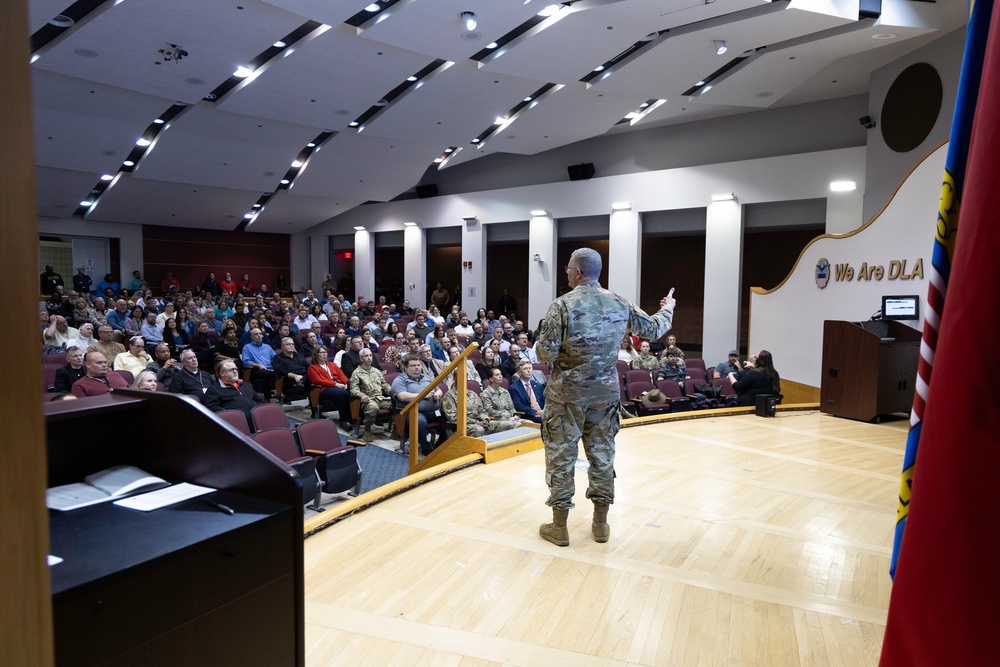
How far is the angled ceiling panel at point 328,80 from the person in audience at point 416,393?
185 inches

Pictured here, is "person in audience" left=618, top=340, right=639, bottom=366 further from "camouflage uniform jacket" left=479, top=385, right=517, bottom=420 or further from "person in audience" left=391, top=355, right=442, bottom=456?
"camouflage uniform jacket" left=479, top=385, right=517, bottom=420

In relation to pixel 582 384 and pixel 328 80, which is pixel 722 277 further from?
pixel 582 384

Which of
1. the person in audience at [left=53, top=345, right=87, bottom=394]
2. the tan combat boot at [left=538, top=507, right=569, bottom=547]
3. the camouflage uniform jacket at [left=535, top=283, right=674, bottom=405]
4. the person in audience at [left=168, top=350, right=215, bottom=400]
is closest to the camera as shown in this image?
the camouflage uniform jacket at [left=535, top=283, right=674, bottom=405]

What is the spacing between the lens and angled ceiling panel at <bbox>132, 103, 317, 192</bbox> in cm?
1209

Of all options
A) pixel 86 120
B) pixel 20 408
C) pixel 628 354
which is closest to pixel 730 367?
pixel 628 354

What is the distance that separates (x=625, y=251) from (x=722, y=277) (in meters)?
2.22

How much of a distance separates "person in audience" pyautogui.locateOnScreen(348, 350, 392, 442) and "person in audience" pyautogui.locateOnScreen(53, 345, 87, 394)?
267 centimetres

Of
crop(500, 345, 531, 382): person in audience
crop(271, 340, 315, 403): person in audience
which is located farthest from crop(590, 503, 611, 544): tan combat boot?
crop(271, 340, 315, 403): person in audience

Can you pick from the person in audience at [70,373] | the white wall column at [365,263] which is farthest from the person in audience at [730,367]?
the white wall column at [365,263]

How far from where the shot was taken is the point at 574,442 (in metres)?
3.19

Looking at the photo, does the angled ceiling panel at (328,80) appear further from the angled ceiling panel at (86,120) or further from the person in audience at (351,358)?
the person in audience at (351,358)

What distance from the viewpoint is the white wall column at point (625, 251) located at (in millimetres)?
13867

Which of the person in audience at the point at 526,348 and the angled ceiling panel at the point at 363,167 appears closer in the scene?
the person in audience at the point at 526,348

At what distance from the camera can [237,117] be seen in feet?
39.2
